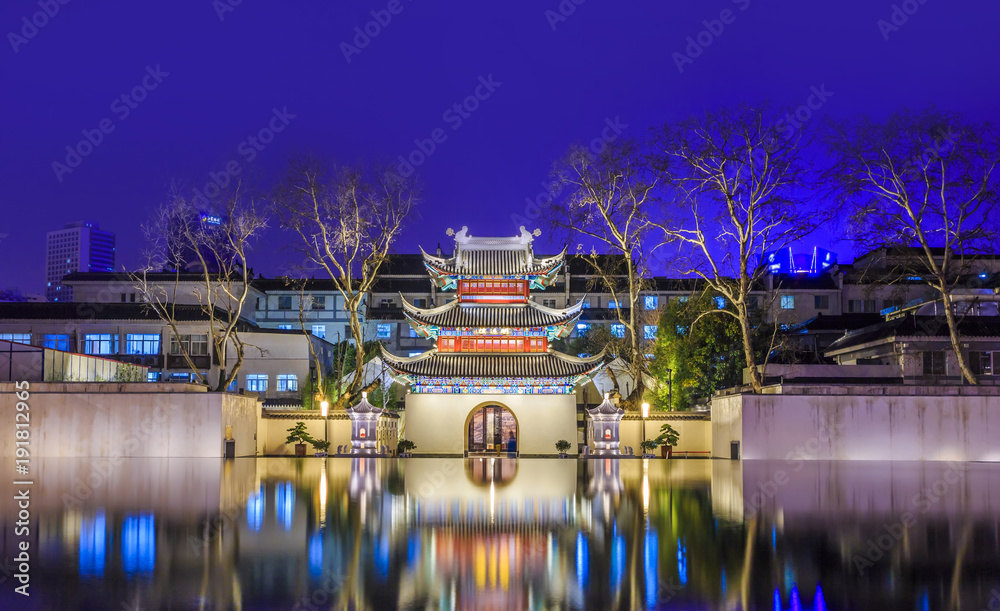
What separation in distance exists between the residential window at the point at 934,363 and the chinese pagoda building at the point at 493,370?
1435cm

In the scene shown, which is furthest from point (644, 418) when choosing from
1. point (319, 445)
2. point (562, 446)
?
point (319, 445)

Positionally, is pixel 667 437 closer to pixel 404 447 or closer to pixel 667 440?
pixel 667 440

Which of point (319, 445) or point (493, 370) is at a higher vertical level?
point (493, 370)

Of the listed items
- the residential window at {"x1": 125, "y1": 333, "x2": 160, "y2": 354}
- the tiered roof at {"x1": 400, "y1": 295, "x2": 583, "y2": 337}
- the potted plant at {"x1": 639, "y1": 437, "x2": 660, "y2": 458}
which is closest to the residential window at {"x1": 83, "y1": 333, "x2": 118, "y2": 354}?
the residential window at {"x1": 125, "y1": 333, "x2": 160, "y2": 354}

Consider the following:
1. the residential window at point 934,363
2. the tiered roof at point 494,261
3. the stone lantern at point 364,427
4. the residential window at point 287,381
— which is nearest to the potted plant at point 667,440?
the tiered roof at point 494,261

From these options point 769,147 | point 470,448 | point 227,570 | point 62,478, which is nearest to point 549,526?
point 227,570

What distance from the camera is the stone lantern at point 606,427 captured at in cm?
3191

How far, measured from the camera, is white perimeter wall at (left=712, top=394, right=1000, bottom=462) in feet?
87.9

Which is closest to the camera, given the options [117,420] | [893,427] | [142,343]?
[117,420]

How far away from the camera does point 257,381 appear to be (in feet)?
163

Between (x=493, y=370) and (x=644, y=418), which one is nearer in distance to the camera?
(x=644, y=418)

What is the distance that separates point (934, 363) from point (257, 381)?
113ft

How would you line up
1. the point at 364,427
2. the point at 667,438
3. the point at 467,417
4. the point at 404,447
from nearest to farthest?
the point at 667,438 < the point at 364,427 < the point at 404,447 < the point at 467,417

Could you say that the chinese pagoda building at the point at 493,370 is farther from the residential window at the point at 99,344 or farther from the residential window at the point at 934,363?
the residential window at the point at 99,344
